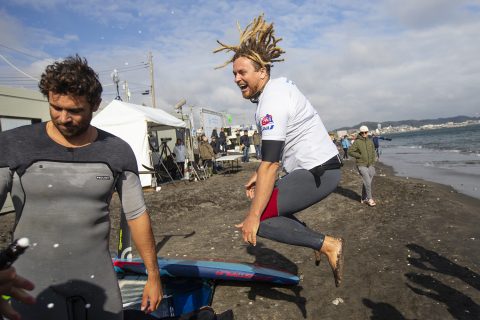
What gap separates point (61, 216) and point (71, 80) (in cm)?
78

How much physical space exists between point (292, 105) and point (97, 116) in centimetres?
1373

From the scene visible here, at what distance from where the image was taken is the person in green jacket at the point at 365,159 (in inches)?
397

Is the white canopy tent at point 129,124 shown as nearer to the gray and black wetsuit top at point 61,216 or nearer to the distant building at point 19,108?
the distant building at point 19,108

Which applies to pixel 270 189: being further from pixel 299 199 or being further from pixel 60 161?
pixel 60 161

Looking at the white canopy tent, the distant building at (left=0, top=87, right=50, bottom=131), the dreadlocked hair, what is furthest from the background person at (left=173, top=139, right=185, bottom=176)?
the dreadlocked hair

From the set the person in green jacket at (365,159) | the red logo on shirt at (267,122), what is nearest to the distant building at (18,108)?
the person in green jacket at (365,159)

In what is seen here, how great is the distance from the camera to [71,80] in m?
2.03

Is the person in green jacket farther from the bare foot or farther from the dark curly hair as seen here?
the dark curly hair

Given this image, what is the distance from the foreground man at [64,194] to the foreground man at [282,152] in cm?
107

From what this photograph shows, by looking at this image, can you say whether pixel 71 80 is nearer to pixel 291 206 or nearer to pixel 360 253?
pixel 291 206

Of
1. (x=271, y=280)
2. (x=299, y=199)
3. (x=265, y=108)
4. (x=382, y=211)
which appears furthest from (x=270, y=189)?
(x=382, y=211)

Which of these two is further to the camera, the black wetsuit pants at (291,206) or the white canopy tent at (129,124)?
the white canopy tent at (129,124)

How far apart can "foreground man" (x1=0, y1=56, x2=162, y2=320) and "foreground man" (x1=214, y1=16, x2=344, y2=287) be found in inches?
42.3

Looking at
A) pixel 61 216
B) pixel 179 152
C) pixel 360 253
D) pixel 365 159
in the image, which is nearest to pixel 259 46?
pixel 61 216
